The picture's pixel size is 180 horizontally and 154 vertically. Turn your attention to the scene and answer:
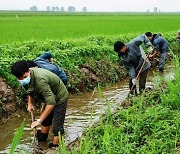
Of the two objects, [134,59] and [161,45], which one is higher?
[134,59]

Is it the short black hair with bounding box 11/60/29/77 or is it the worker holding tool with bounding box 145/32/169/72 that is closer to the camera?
the short black hair with bounding box 11/60/29/77

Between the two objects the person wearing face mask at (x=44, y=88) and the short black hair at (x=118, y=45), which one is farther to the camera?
the short black hair at (x=118, y=45)

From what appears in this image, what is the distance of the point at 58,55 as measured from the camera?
10.0 metres

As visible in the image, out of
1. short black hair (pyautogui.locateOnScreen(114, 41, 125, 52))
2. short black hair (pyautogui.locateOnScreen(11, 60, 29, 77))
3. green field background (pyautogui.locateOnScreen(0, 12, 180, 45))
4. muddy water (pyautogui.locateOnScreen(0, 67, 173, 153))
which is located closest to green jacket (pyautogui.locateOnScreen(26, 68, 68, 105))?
short black hair (pyautogui.locateOnScreen(11, 60, 29, 77))

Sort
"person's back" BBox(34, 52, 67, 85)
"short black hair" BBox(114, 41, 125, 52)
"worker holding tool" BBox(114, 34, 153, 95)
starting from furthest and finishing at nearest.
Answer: "worker holding tool" BBox(114, 34, 153, 95) → "short black hair" BBox(114, 41, 125, 52) → "person's back" BBox(34, 52, 67, 85)

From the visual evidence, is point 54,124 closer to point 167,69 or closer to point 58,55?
point 58,55

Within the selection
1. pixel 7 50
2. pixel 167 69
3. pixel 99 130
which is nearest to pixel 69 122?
pixel 99 130

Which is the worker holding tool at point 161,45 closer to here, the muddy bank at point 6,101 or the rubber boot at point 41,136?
the muddy bank at point 6,101

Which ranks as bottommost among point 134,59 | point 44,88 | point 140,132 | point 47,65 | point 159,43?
point 140,132

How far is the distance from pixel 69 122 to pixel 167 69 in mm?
7459

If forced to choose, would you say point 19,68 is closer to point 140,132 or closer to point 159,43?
point 140,132

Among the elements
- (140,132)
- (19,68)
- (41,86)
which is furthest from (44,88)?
(140,132)

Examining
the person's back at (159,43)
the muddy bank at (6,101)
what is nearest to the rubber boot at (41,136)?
the muddy bank at (6,101)

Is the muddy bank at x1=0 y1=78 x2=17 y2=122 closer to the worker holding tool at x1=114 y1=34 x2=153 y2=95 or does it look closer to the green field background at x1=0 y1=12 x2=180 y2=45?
the worker holding tool at x1=114 y1=34 x2=153 y2=95
